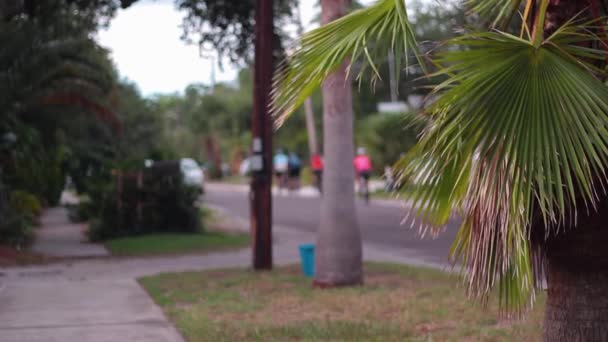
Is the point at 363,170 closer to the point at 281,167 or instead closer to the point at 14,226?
the point at 281,167

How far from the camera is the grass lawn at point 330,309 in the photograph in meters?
8.11

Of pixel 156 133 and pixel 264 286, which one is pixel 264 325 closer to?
pixel 264 286

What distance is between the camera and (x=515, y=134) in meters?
5.20

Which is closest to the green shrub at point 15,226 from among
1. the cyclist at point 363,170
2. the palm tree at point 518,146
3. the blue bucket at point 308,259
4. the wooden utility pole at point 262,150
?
the wooden utility pole at point 262,150

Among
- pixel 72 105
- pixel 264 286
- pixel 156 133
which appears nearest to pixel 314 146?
pixel 156 133

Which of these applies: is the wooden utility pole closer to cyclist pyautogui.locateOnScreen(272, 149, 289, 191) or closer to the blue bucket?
the blue bucket

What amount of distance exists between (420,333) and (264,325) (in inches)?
58.3

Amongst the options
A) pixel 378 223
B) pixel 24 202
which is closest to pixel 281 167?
pixel 378 223

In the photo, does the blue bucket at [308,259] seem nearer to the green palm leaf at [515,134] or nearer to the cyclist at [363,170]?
the green palm leaf at [515,134]

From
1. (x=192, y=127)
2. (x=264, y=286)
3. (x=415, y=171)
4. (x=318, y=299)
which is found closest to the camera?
(x=415, y=171)

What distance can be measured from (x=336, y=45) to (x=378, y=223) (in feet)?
54.0

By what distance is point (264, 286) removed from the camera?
11.5 m

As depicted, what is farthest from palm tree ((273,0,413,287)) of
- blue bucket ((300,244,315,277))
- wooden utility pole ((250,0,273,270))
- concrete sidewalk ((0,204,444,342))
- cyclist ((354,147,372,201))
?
cyclist ((354,147,372,201))

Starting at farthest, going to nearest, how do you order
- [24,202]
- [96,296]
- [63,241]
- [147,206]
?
[24,202], [147,206], [63,241], [96,296]
